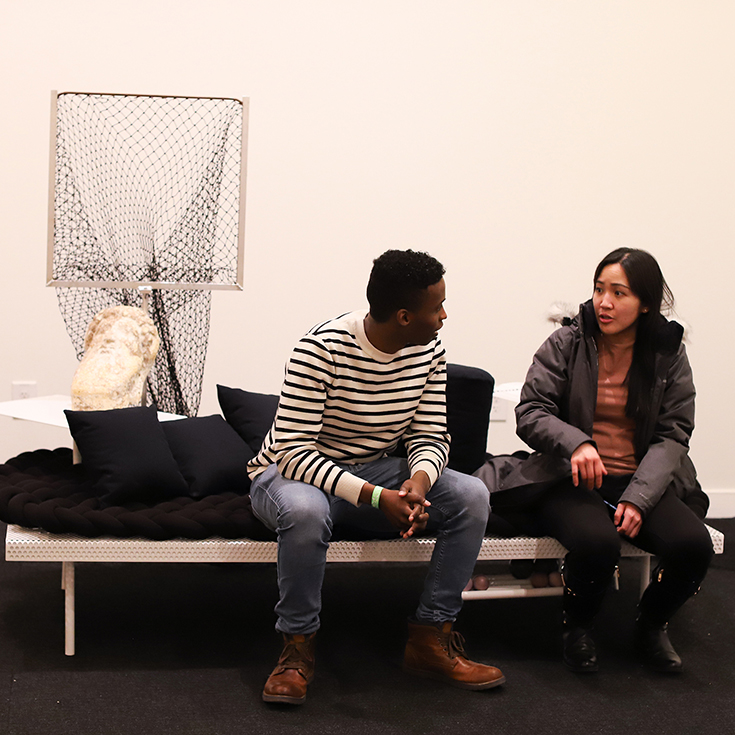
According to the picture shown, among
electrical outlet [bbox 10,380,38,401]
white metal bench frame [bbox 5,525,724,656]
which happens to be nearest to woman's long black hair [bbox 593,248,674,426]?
white metal bench frame [bbox 5,525,724,656]

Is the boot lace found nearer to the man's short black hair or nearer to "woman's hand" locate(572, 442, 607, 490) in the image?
"woman's hand" locate(572, 442, 607, 490)

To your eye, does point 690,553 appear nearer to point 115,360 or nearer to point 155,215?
point 115,360

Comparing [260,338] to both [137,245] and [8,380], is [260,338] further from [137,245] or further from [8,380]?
[8,380]

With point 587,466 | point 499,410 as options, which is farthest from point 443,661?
point 499,410

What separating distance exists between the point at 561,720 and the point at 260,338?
91.2 inches

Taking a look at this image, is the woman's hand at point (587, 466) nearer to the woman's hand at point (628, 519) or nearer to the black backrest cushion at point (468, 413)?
the woman's hand at point (628, 519)

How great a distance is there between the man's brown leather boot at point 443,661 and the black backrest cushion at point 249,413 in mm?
898

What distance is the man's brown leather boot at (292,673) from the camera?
2127mm

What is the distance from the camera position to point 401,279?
7.07 feet

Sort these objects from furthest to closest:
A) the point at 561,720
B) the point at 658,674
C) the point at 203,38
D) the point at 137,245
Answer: the point at 203,38 → the point at 137,245 → the point at 658,674 → the point at 561,720

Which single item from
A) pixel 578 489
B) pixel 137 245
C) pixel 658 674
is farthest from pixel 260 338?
pixel 658 674

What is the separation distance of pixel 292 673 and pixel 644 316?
4.69 ft

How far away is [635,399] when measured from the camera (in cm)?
253

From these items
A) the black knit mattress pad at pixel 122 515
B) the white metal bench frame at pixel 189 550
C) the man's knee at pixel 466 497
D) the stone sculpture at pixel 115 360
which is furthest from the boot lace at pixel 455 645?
the stone sculpture at pixel 115 360
